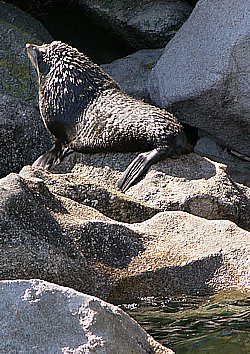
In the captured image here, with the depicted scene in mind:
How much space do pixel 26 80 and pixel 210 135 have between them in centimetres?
188

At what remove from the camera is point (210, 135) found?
8906 millimetres

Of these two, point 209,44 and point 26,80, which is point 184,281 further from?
point 26,80

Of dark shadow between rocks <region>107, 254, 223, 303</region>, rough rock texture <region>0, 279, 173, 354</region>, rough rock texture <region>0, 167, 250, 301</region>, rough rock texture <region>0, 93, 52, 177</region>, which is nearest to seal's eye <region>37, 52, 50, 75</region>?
rough rock texture <region>0, 93, 52, 177</region>

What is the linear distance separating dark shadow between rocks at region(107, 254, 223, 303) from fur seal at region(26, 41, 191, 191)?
1.92 m

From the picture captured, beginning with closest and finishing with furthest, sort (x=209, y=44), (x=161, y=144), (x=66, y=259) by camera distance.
→ (x=66, y=259) → (x=161, y=144) → (x=209, y=44)

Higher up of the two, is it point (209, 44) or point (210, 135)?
point (209, 44)

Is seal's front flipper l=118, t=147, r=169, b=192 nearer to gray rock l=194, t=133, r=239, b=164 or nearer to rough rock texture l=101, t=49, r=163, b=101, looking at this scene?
gray rock l=194, t=133, r=239, b=164

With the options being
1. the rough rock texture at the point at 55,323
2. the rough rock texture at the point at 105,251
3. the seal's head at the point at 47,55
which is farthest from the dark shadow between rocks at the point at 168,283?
the seal's head at the point at 47,55

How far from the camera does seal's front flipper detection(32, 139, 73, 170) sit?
25.7 feet

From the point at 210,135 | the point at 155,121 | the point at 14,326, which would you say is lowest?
the point at 210,135

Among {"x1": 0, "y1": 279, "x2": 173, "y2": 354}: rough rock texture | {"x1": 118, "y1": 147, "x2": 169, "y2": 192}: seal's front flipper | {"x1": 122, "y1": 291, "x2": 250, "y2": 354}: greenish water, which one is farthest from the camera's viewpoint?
{"x1": 118, "y1": 147, "x2": 169, "y2": 192}: seal's front flipper

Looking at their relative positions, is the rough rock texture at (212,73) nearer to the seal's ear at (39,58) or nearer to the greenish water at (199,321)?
the seal's ear at (39,58)

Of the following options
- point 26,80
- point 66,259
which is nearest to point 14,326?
point 66,259

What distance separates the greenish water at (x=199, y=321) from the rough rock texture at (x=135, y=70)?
4355 millimetres
